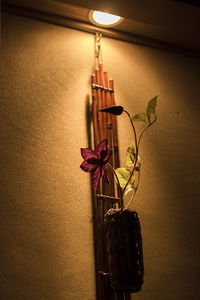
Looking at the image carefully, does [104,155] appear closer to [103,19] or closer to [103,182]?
[103,182]

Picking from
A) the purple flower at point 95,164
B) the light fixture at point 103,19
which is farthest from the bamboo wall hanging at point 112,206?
the light fixture at point 103,19

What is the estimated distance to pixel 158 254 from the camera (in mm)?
1550

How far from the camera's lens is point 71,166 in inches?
59.3

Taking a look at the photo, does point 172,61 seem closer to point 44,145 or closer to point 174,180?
point 174,180

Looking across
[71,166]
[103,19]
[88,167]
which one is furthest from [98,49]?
[88,167]

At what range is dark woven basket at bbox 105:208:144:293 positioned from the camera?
1163 millimetres

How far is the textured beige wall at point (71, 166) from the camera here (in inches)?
51.9

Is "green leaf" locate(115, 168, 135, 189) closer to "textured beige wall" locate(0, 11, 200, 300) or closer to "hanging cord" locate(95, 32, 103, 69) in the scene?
"textured beige wall" locate(0, 11, 200, 300)

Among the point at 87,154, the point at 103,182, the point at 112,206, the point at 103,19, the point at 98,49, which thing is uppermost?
the point at 103,19

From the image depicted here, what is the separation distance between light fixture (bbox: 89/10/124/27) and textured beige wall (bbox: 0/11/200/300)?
10 centimetres

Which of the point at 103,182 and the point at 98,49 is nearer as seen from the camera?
the point at 103,182

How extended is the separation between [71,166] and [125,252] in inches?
20.8

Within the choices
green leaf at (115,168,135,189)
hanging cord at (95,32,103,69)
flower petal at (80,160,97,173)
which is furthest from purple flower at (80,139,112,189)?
hanging cord at (95,32,103,69)

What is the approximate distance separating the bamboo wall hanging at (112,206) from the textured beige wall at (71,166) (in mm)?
59
